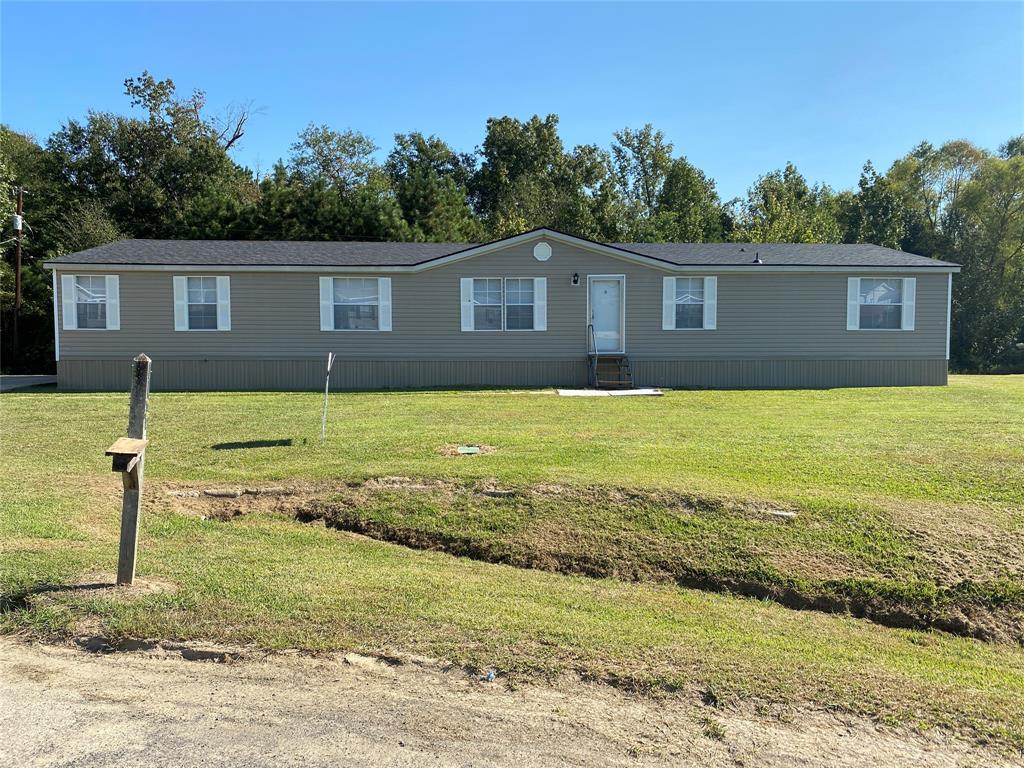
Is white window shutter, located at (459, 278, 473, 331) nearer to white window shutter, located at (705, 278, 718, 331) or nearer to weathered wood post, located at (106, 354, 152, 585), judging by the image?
white window shutter, located at (705, 278, 718, 331)

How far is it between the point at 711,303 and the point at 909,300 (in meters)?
4.82

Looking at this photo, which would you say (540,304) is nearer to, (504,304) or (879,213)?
(504,304)

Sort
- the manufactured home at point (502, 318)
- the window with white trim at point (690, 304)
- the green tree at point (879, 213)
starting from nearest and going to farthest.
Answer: the manufactured home at point (502, 318) < the window with white trim at point (690, 304) < the green tree at point (879, 213)

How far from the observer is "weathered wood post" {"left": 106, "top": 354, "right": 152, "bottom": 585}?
474 centimetres

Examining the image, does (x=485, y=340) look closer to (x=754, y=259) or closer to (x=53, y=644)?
(x=754, y=259)

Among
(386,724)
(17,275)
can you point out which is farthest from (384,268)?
(17,275)

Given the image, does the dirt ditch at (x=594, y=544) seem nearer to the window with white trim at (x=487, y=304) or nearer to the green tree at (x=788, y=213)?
the window with white trim at (x=487, y=304)

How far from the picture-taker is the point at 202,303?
58.2 ft

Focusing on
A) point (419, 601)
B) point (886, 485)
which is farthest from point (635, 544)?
point (886, 485)

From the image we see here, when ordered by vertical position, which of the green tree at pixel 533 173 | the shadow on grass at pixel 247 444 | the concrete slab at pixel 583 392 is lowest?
the shadow on grass at pixel 247 444

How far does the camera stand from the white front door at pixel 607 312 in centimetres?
1798

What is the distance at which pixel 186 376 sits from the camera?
17750mm

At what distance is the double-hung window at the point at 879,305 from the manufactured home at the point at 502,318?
35 millimetres

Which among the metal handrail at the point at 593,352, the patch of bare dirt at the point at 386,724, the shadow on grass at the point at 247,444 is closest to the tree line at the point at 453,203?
the metal handrail at the point at 593,352
